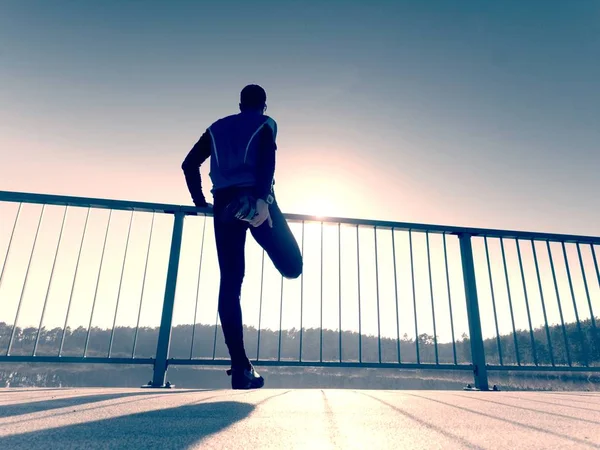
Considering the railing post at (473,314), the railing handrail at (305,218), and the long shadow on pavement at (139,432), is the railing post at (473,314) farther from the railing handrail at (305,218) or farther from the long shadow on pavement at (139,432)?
the long shadow on pavement at (139,432)

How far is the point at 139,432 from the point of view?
0.97 m

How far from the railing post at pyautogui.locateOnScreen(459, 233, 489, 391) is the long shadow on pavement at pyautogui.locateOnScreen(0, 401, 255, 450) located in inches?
90.0

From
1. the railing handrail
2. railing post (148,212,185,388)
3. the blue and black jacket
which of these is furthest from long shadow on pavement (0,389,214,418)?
the railing handrail

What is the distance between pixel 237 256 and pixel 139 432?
3.47 feet

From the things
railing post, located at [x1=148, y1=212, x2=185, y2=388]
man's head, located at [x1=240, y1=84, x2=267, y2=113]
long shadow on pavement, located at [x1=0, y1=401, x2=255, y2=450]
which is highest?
man's head, located at [x1=240, y1=84, x2=267, y2=113]

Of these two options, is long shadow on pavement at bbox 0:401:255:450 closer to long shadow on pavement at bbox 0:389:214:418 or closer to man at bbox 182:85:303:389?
long shadow on pavement at bbox 0:389:214:418

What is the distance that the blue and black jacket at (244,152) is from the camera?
1952mm

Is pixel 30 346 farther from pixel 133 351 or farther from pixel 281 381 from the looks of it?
pixel 281 381

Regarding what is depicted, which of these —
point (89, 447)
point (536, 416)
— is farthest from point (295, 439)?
point (536, 416)

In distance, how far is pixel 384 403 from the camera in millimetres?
1636

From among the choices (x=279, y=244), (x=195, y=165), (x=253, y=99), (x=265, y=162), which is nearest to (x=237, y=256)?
(x=279, y=244)

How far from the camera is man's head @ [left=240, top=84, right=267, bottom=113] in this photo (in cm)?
220

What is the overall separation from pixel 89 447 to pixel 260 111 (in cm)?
185

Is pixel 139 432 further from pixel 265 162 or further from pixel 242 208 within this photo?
pixel 265 162
